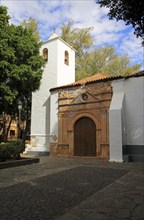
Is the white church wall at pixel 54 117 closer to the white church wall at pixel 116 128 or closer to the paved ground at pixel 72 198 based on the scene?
the white church wall at pixel 116 128

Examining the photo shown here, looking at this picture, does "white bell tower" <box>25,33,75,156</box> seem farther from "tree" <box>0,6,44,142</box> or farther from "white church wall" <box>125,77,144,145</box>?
"white church wall" <box>125,77,144,145</box>

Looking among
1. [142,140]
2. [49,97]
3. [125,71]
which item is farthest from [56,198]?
[125,71]

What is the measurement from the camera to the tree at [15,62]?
548 inches

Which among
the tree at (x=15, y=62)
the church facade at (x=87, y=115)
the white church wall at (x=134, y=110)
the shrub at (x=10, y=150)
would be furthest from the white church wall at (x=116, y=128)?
the tree at (x=15, y=62)

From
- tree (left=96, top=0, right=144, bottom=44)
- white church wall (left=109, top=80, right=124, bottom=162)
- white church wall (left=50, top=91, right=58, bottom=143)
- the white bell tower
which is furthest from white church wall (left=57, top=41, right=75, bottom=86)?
tree (left=96, top=0, right=144, bottom=44)

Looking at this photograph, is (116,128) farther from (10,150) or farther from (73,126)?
(10,150)

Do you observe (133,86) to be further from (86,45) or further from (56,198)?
(86,45)

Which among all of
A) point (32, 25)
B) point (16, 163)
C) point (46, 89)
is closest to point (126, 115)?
point (16, 163)

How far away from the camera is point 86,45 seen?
2517 centimetres

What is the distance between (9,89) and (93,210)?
12284mm

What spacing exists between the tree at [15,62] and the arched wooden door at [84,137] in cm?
508

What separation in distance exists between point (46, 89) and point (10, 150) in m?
8.20

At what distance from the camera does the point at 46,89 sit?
1809 centimetres

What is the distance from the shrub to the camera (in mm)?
10486
